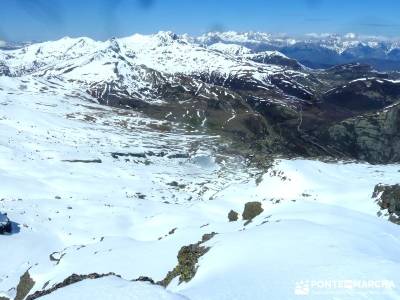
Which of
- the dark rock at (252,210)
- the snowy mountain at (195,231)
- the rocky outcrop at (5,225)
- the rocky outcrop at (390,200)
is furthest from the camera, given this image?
the rocky outcrop at (5,225)

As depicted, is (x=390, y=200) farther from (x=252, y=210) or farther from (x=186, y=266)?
(x=186, y=266)

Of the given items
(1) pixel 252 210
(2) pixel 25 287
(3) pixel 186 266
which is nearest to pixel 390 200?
(1) pixel 252 210

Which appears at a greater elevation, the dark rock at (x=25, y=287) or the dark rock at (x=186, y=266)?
the dark rock at (x=186, y=266)

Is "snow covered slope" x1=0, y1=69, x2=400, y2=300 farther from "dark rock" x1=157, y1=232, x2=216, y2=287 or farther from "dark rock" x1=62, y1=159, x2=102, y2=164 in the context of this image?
"dark rock" x1=62, y1=159, x2=102, y2=164

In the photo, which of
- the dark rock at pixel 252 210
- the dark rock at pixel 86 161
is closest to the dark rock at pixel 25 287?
the dark rock at pixel 252 210

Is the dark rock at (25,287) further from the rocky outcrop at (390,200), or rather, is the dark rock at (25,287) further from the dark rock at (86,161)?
the dark rock at (86,161)

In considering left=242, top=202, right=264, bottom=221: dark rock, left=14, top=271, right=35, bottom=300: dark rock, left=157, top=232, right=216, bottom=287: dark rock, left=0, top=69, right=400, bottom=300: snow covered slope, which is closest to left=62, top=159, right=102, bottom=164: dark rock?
left=0, top=69, right=400, bottom=300: snow covered slope
